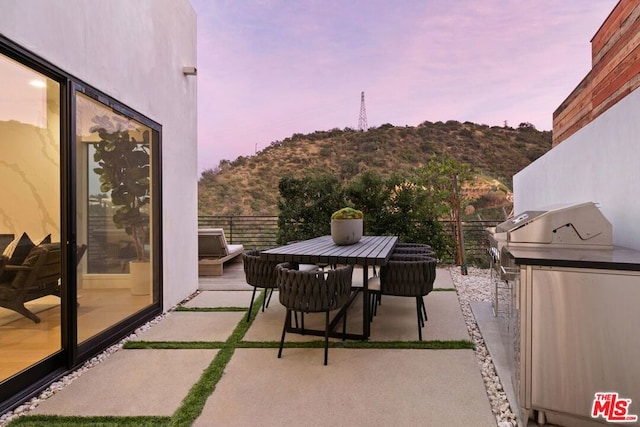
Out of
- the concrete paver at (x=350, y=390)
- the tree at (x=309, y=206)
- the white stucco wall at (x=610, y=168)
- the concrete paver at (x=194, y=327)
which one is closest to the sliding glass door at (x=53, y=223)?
the concrete paver at (x=194, y=327)

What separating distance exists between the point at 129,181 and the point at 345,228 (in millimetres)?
2355

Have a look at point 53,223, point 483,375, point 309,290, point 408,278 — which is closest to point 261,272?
point 309,290

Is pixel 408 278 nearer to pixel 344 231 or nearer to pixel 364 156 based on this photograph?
pixel 344 231

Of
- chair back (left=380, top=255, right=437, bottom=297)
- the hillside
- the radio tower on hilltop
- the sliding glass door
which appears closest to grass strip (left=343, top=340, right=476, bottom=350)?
chair back (left=380, top=255, right=437, bottom=297)

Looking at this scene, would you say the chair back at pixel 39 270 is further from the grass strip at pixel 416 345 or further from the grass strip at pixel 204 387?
the grass strip at pixel 416 345

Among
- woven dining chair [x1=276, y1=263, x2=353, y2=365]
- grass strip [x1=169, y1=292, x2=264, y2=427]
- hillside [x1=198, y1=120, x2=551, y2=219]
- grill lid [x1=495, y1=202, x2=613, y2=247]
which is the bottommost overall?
grass strip [x1=169, y1=292, x2=264, y2=427]

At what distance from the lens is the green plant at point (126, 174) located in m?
3.16

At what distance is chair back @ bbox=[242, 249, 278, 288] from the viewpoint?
3604mm

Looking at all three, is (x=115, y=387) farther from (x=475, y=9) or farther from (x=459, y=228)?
(x=475, y=9)

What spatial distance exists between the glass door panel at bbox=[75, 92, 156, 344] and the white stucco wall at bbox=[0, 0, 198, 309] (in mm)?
273

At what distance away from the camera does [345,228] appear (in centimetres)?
401

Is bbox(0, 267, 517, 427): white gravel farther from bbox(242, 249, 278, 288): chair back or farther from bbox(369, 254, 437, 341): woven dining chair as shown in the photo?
bbox(242, 249, 278, 288): chair back

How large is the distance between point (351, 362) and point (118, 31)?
357 centimetres

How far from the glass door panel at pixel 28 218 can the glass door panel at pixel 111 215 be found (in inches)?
7.5
